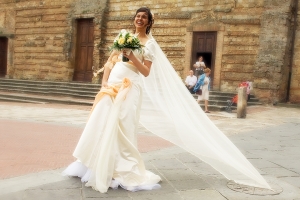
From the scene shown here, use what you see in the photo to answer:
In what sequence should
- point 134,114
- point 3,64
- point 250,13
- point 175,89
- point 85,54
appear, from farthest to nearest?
point 3,64 < point 85,54 < point 250,13 < point 175,89 < point 134,114

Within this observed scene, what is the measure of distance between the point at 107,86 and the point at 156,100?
0.59 metres

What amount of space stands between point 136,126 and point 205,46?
40.5 ft

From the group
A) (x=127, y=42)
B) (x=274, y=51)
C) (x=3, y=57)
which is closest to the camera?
(x=127, y=42)

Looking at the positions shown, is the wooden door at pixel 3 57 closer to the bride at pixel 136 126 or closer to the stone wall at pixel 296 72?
the stone wall at pixel 296 72

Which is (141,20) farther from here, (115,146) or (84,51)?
(84,51)

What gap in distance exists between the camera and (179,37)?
630 inches

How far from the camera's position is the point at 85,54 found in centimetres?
1936

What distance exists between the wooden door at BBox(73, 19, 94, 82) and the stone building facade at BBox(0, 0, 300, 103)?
5 cm

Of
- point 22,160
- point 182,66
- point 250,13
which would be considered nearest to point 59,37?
point 182,66

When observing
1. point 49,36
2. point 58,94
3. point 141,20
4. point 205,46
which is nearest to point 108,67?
point 141,20

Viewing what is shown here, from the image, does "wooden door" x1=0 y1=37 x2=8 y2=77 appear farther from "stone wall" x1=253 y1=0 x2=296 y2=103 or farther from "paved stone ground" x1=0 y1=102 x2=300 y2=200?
"stone wall" x1=253 y1=0 x2=296 y2=103

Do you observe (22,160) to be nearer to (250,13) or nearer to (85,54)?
(250,13)

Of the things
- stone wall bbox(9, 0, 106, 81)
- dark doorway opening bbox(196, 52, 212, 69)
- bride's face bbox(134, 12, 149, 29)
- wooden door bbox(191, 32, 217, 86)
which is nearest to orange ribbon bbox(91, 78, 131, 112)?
bride's face bbox(134, 12, 149, 29)

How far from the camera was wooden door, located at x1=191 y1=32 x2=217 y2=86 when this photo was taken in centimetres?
1523
